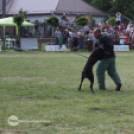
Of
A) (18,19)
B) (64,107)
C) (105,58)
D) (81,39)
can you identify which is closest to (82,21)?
(81,39)

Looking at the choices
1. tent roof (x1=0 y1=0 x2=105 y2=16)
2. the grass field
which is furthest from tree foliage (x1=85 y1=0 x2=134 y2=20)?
the grass field

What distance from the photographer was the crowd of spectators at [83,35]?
2459 centimetres

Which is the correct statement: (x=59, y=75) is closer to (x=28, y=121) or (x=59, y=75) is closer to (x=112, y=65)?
(x=112, y=65)

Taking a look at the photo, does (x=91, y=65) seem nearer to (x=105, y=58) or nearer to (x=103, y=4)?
(x=105, y=58)

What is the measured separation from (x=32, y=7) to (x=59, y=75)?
2751 cm

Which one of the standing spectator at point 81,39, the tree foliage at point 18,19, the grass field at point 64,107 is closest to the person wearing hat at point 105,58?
the grass field at point 64,107

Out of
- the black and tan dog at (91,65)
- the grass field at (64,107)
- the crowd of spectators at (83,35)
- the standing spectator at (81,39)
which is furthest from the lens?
the crowd of spectators at (83,35)

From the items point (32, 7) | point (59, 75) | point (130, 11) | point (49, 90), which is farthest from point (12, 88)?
point (130, 11)

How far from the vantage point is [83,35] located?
24781mm

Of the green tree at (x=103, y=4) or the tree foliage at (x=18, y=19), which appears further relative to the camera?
the green tree at (x=103, y=4)

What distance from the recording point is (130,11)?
4109cm

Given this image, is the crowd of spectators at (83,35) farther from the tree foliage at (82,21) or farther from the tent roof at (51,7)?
the tent roof at (51,7)

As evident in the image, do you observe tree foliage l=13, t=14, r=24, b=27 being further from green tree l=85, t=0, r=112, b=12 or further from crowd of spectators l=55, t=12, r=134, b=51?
green tree l=85, t=0, r=112, b=12

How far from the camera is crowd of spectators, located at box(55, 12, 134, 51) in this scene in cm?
2459
